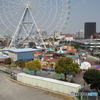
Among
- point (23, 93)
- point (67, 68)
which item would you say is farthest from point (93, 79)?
point (23, 93)

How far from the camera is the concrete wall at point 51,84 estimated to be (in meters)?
16.1

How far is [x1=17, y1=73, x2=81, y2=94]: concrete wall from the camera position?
53.0 feet

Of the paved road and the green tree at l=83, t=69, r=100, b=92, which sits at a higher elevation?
the green tree at l=83, t=69, r=100, b=92

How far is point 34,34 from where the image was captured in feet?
184

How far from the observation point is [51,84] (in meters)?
17.6

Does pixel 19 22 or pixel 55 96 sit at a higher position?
pixel 19 22

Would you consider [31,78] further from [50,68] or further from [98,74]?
[50,68]

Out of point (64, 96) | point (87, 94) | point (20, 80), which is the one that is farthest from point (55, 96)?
point (20, 80)

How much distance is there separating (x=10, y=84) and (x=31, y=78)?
2.62 m

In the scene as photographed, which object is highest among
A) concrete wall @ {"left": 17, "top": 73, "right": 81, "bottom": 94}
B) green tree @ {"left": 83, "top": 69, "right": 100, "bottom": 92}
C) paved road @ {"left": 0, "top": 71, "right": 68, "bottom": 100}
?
green tree @ {"left": 83, "top": 69, "right": 100, "bottom": 92}

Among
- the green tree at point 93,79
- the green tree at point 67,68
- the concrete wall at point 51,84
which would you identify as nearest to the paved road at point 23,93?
the concrete wall at point 51,84

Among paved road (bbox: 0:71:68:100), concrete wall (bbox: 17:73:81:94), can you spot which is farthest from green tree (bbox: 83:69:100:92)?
paved road (bbox: 0:71:68:100)

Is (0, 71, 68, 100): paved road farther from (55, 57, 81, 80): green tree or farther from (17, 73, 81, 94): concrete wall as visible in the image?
(55, 57, 81, 80): green tree

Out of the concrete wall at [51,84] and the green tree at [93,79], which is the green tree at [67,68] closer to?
the concrete wall at [51,84]
